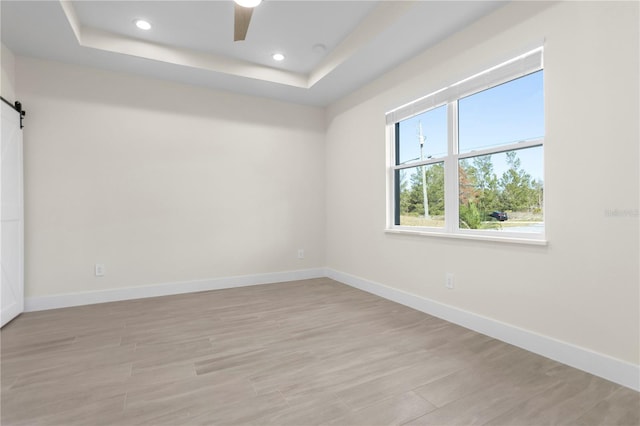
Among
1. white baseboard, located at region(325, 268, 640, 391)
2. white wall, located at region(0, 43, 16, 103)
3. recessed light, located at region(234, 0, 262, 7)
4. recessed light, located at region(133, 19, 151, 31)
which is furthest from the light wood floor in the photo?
recessed light, located at region(133, 19, 151, 31)

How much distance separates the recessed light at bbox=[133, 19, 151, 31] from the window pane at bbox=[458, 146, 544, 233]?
322 cm

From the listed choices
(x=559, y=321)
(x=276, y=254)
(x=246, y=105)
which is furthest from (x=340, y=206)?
(x=559, y=321)

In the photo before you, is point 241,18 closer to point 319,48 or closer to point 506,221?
point 319,48

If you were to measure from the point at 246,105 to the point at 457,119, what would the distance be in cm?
275

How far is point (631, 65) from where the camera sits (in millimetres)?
1805

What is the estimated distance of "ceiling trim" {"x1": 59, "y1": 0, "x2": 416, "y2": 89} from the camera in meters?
2.73

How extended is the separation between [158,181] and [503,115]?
12.2ft

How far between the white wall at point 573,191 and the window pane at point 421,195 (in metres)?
0.36

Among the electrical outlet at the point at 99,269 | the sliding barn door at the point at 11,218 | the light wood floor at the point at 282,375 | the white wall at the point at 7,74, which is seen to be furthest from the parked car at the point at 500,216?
the white wall at the point at 7,74

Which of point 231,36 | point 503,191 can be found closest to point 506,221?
point 503,191

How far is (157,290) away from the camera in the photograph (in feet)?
12.4

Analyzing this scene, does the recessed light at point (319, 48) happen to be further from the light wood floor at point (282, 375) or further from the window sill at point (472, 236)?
the light wood floor at point (282, 375)

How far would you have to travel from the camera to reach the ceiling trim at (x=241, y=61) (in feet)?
8.95

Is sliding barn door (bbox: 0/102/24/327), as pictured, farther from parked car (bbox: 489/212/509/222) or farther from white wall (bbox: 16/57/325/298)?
parked car (bbox: 489/212/509/222)
